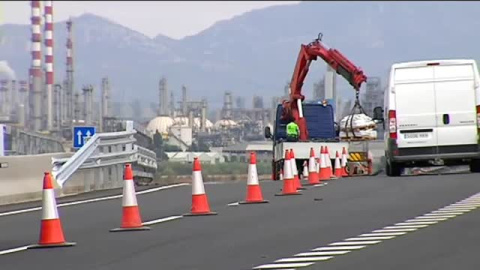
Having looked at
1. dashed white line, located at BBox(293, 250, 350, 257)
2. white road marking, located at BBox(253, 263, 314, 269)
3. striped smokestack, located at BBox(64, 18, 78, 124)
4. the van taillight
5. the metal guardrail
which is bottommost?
white road marking, located at BBox(253, 263, 314, 269)

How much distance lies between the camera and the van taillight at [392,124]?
26.2 metres

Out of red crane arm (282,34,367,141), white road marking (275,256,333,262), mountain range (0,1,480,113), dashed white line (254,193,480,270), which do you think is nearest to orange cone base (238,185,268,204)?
dashed white line (254,193,480,270)

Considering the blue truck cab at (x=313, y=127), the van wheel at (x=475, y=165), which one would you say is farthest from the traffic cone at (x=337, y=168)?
the van wheel at (x=475, y=165)

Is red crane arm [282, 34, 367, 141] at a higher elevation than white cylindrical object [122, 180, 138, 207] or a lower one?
higher

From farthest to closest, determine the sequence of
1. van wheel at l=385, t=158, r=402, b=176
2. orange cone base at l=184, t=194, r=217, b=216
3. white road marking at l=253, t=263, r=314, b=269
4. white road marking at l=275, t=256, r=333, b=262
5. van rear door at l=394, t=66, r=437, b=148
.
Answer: van wheel at l=385, t=158, r=402, b=176
van rear door at l=394, t=66, r=437, b=148
orange cone base at l=184, t=194, r=217, b=216
white road marking at l=275, t=256, r=333, b=262
white road marking at l=253, t=263, r=314, b=269

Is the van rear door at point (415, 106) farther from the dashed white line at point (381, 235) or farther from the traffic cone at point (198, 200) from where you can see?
the traffic cone at point (198, 200)

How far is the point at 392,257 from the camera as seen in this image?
10375 millimetres

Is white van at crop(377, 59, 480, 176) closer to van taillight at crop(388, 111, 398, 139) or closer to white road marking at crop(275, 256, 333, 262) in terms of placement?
van taillight at crop(388, 111, 398, 139)

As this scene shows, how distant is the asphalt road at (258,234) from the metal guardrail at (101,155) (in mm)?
2855

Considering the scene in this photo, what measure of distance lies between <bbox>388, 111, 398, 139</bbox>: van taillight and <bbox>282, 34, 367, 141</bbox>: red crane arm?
30.1 feet

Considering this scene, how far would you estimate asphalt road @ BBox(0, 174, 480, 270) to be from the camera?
10547mm

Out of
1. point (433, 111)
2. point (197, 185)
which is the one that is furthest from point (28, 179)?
point (433, 111)

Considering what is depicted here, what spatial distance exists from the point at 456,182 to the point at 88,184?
8.15 meters

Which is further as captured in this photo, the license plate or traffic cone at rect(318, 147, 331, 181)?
traffic cone at rect(318, 147, 331, 181)
